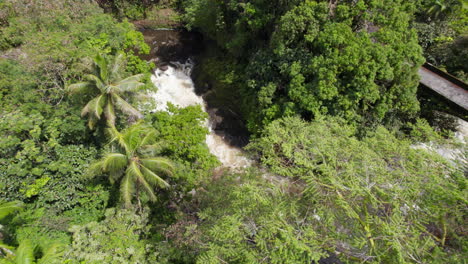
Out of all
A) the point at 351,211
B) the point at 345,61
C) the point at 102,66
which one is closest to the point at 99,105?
the point at 102,66

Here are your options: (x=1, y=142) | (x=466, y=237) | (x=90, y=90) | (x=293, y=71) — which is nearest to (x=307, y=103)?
(x=293, y=71)

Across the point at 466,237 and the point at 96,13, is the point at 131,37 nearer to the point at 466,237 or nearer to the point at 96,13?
the point at 96,13

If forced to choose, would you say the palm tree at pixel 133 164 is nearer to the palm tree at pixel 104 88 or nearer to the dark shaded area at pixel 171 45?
the palm tree at pixel 104 88

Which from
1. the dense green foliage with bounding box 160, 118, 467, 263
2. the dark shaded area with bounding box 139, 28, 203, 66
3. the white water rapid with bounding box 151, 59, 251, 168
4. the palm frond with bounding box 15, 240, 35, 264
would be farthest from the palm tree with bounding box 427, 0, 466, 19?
the palm frond with bounding box 15, 240, 35, 264

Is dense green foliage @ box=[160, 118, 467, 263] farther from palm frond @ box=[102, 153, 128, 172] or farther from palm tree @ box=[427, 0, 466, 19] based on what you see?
palm tree @ box=[427, 0, 466, 19]

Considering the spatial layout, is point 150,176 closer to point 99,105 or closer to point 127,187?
point 127,187

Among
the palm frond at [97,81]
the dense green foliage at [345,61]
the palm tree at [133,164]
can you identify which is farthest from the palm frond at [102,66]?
the dense green foliage at [345,61]
